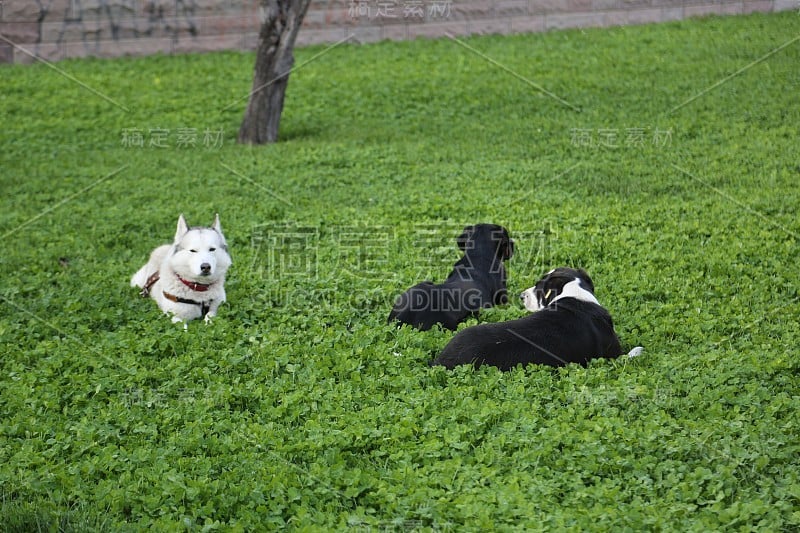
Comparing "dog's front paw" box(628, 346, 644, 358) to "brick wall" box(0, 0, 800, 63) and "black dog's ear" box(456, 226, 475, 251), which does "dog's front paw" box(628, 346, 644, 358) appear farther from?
"brick wall" box(0, 0, 800, 63)

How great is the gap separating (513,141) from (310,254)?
17.7 feet

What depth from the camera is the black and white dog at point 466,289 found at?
7.37m

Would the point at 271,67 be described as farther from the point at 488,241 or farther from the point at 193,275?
the point at 193,275

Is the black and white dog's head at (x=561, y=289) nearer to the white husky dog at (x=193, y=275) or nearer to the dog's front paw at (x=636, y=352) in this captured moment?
the dog's front paw at (x=636, y=352)

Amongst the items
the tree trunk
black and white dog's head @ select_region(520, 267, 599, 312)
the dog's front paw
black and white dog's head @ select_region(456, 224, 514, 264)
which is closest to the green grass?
the dog's front paw

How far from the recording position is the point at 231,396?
598cm

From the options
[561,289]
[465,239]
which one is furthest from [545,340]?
[465,239]

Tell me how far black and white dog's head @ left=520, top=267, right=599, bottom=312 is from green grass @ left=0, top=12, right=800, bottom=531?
10.4 inches

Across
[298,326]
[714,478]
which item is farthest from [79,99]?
[714,478]

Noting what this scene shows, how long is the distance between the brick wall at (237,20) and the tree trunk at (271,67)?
5465 millimetres

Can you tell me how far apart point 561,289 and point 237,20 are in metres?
15.2

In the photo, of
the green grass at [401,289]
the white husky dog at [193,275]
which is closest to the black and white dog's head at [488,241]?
the green grass at [401,289]

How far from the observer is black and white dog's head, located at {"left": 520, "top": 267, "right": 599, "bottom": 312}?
7037mm

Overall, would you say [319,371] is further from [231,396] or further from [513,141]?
[513,141]
